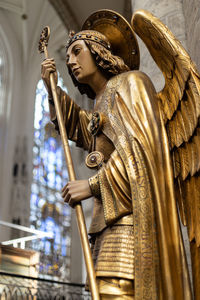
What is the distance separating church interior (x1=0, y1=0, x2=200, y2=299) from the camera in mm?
9859

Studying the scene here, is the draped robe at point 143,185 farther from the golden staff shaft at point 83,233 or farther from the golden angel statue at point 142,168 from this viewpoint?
the golden staff shaft at point 83,233

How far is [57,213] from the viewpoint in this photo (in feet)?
38.0

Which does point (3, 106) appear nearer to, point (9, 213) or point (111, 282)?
point (9, 213)

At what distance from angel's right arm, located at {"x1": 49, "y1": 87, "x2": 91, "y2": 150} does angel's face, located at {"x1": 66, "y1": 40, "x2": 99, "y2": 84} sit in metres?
0.18

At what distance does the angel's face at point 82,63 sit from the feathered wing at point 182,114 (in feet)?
0.99

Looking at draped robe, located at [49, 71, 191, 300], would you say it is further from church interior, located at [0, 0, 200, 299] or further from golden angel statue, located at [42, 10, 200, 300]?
church interior, located at [0, 0, 200, 299]

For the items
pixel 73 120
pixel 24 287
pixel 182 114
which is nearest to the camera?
pixel 182 114

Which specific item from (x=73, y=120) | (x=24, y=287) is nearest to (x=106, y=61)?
(x=73, y=120)

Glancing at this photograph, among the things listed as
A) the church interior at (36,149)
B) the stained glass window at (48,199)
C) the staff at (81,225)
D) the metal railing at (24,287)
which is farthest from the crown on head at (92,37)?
the stained glass window at (48,199)

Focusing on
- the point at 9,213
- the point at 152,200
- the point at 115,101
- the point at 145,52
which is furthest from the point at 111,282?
the point at 9,213

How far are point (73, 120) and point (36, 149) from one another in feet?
32.0

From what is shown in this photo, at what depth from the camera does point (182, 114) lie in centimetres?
187

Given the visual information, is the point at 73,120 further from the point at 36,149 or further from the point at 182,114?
the point at 36,149

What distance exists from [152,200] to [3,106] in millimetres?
10411
